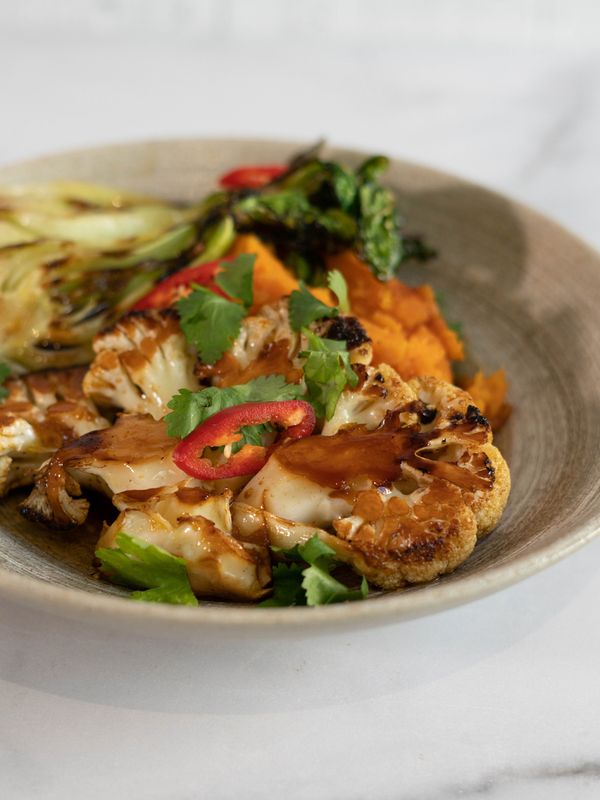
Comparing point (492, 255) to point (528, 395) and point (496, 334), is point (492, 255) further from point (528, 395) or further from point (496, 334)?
point (528, 395)

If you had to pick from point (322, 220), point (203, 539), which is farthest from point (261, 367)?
point (322, 220)

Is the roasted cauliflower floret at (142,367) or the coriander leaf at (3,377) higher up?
the roasted cauliflower floret at (142,367)

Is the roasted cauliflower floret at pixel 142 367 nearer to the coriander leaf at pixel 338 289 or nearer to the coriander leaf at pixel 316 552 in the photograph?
the coriander leaf at pixel 338 289

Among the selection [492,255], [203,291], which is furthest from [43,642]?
[492,255]

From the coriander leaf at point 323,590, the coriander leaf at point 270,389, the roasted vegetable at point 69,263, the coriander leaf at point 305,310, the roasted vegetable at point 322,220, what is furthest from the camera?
the roasted vegetable at point 322,220

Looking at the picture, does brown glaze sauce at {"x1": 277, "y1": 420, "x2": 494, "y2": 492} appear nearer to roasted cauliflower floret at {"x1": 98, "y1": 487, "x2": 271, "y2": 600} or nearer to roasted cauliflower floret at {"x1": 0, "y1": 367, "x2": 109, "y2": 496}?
roasted cauliflower floret at {"x1": 98, "y1": 487, "x2": 271, "y2": 600}

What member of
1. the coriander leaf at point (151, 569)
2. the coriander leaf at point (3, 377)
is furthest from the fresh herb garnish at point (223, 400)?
the coriander leaf at point (3, 377)
